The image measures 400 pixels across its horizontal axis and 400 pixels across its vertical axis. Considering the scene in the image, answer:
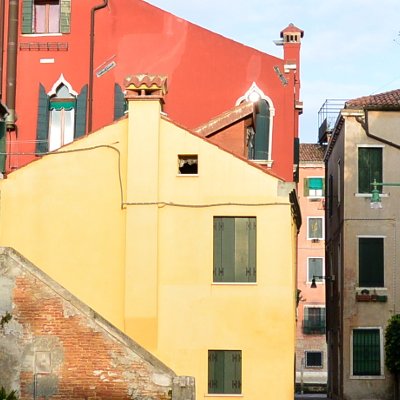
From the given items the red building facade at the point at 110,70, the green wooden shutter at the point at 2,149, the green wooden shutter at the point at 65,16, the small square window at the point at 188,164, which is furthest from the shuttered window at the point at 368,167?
the green wooden shutter at the point at 2,149

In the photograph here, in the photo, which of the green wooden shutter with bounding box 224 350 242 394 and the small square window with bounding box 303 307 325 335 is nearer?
the green wooden shutter with bounding box 224 350 242 394

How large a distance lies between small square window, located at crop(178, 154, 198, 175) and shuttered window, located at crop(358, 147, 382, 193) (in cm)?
1355

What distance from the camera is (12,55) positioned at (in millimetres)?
35469

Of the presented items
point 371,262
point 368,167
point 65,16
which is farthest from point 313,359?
point 65,16

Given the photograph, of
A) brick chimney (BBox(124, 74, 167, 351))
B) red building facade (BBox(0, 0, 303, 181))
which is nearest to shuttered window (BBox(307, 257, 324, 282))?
red building facade (BBox(0, 0, 303, 181))

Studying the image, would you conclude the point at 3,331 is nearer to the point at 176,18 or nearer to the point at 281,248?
the point at 281,248

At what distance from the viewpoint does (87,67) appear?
3575 centimetres

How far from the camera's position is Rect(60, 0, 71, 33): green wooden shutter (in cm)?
3600

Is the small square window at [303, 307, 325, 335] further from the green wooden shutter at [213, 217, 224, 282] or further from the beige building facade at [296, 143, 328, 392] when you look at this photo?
the green wooden shutter at [213, 217, 224, 282]

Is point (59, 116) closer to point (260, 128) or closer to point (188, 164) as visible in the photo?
point (260, 128)

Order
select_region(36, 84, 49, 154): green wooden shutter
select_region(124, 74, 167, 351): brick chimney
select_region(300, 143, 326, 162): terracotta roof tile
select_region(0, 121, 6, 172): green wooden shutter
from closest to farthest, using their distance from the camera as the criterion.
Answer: select_region(124, 74, 167, 351): brick chimney < select_region(0, 121, 6, 172): green wooden shutter < select_region(36, 84, 49, 154): green wooden shutter < select_region(300, 143, 326, 162): terracotta roof tile

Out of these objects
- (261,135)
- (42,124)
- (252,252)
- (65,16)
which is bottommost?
(252,252)

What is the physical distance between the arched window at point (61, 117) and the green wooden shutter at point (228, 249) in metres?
9.53

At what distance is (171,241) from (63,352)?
277 inches
